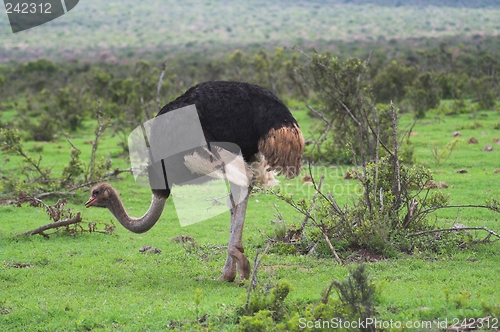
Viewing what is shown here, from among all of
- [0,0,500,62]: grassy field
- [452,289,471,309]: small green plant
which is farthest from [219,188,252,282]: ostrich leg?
[0,0,500,62]: grassy field

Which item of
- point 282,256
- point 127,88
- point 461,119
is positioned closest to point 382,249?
point 282,256

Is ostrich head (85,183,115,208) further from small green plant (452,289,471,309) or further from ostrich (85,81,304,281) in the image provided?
small green plant (452,289,471,309)

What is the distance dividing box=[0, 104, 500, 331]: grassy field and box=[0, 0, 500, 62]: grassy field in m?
48.7

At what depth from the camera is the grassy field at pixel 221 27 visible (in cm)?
6475

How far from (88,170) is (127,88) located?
9.92 m

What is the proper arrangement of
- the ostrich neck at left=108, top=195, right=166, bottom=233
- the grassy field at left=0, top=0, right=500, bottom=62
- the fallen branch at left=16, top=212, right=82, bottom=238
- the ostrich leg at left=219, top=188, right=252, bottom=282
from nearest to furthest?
the ostrich leg at left=219, top=188, right=252, bottom=282 < the ostrich neck at left=108, top=195, right=166, bottom=233 < the fallen branch at left=16, top=212, right=82, bottom=238 < the grassy field at left=0, top=0, right=500, bottom=62

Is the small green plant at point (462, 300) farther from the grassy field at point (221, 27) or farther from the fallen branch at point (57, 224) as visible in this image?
the grassy field at point (221, 27)

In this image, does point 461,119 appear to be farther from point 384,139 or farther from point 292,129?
point 292,129

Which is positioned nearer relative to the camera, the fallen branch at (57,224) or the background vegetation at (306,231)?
the background vegetation at (306,231)

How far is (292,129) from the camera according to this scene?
219 inches

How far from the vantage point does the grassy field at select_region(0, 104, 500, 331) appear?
4.74m

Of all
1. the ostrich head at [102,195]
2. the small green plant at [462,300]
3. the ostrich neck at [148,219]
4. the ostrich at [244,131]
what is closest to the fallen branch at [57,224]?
the ostrich head at [102,195]

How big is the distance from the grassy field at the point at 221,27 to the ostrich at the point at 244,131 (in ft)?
166

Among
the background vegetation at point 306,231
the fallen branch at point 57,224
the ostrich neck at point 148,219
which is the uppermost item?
the ostrich neck at point 148,219
